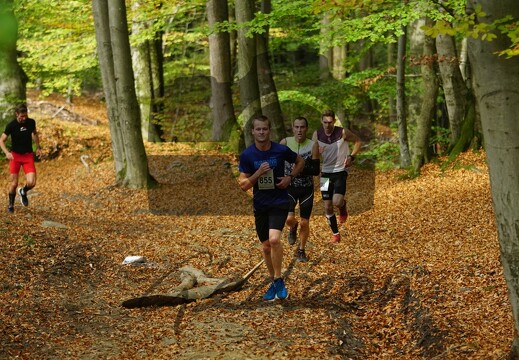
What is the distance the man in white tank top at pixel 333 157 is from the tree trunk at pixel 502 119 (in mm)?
5298

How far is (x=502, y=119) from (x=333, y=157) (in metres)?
5.94

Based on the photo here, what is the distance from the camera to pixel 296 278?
930 centimetres

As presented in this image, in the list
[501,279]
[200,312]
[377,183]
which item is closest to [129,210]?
[377,183]

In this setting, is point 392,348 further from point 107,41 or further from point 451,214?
point 107,41

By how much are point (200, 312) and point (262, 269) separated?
2.25 m

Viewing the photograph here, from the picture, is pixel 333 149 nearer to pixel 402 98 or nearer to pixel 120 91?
pixel 120 91

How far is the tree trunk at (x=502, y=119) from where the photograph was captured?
191 inches

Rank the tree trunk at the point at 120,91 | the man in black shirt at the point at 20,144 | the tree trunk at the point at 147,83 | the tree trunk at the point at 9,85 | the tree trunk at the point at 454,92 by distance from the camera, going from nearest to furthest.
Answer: the man in black shirt at the point at 20,144 < the tree trunk at the point at 120,91 < the tree trunk at the point at 454,92 < the tree trunk at the point at 9,85 < the tree trunk at the point at 147,83

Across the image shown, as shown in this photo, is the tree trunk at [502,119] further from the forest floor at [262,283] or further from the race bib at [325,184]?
the race bib at [325,184]

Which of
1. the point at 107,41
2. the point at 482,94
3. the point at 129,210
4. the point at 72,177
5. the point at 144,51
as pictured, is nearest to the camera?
the point at 482,94

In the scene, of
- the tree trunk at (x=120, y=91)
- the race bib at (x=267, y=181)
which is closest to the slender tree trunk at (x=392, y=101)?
the tree trunk at (x=120, y=91)

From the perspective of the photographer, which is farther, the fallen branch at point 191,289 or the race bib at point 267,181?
the fallen branch at point 191,289

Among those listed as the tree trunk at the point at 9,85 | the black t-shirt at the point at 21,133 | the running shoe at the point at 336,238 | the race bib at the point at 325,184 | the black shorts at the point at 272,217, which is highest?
the tree trunk at the point at 9,85

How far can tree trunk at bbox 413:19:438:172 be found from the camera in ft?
56.2
